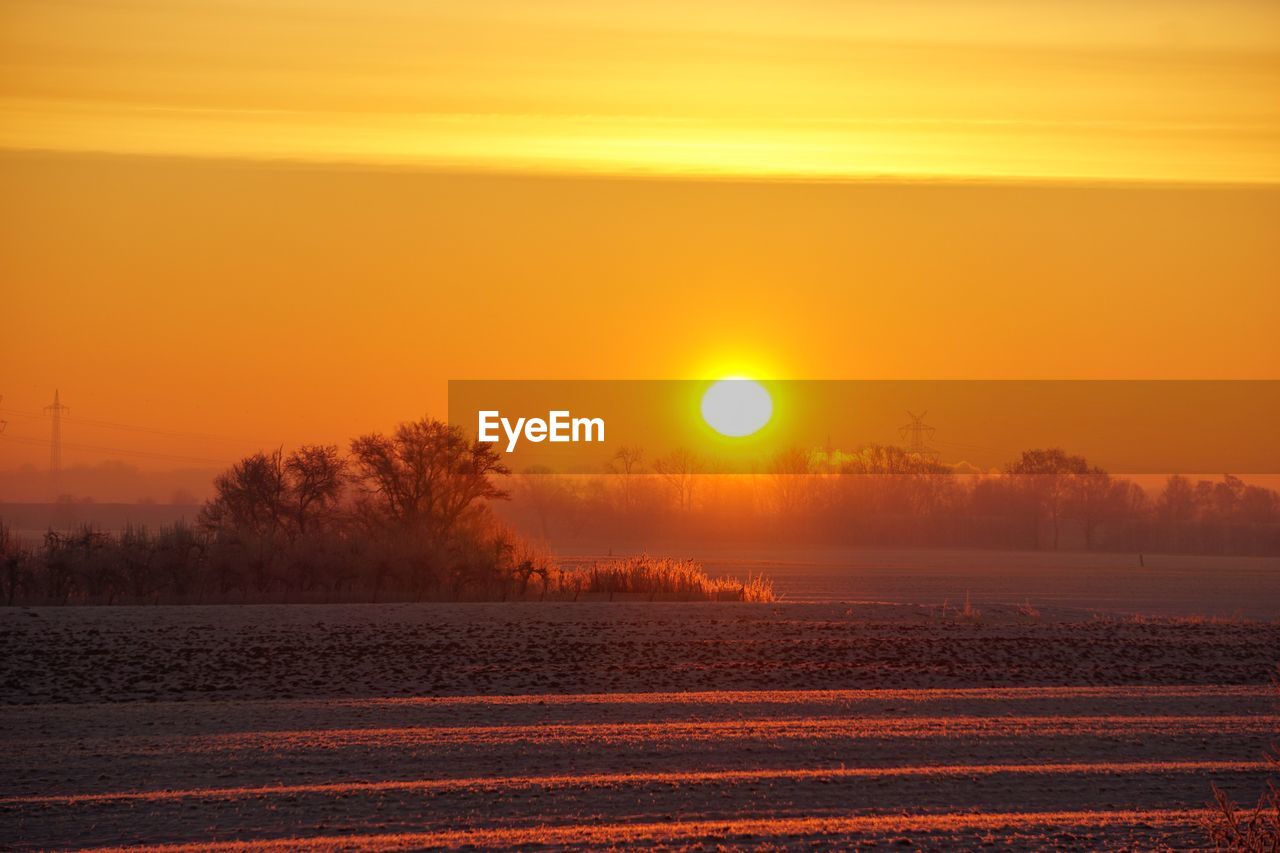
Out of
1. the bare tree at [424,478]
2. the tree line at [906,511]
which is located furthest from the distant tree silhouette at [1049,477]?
the bare tree at [424,478]

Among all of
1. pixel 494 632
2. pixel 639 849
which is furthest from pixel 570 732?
pixel 494 632

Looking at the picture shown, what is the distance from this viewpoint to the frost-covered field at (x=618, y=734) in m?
12.1

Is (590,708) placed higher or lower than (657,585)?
lower

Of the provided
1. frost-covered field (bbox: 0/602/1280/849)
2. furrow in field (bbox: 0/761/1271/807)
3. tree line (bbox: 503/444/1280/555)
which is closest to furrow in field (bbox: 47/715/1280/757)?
frost-covered field (bbox: 0/602/1280/849)

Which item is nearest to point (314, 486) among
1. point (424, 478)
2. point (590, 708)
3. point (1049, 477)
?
point (424, 478)

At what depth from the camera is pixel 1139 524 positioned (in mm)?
123312

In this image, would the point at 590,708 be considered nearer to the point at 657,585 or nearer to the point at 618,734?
the point at 618,734

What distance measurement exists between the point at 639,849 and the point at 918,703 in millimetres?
9123

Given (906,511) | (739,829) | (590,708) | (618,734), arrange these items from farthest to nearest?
(906,511) → (590,708) → (618,734) → (739,829)

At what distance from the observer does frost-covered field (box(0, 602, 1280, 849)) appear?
1215 centimetres

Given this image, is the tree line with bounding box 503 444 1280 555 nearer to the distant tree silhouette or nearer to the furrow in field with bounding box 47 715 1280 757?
the distant tree silhouette

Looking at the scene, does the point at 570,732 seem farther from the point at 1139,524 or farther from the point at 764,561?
the point at 1139,524

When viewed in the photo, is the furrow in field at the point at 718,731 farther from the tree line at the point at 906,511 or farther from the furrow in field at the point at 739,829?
the tree line at the point at 906,511

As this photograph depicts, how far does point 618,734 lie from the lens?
54.4 feet
